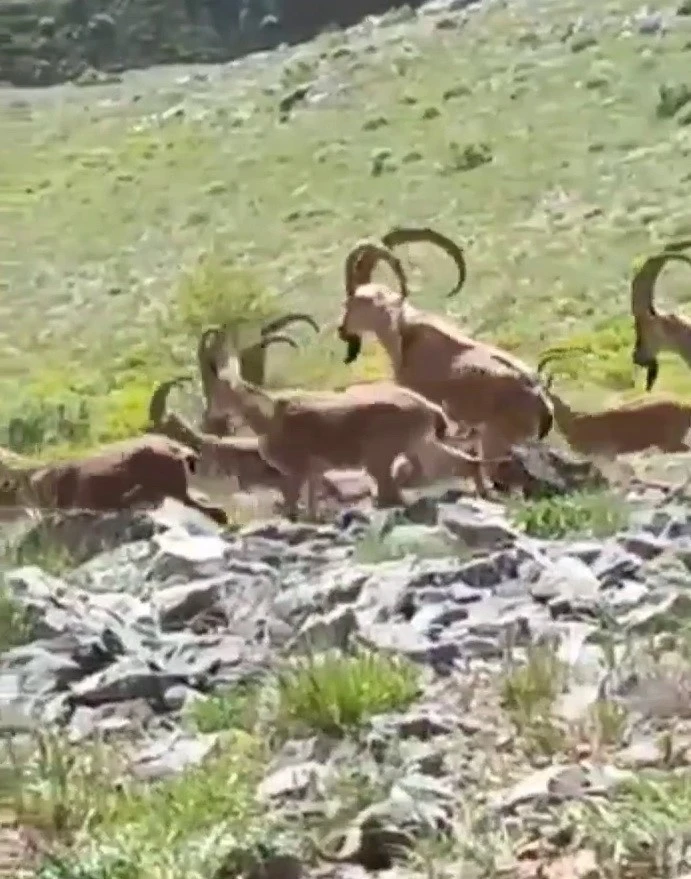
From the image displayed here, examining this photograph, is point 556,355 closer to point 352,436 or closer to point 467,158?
point 352,436

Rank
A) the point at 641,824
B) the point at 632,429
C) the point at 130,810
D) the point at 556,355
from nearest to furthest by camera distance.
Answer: the point at 641,824 < the point at 130,810 < the point at 632,429 < the point at 556,355

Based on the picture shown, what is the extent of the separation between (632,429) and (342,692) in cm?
412

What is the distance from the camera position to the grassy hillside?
1731cm

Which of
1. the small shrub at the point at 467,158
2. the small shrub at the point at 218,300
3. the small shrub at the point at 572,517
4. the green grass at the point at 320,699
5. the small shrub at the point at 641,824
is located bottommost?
the small shrub at the point at 218,300

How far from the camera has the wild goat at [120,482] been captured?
336 inches

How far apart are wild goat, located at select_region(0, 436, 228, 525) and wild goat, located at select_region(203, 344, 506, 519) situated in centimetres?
32

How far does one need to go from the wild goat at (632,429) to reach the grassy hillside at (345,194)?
6.48 ft

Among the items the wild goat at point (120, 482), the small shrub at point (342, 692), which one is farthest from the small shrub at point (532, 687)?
the wild goat at point (120, 482)

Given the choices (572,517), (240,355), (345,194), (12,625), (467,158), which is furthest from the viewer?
(467,158)

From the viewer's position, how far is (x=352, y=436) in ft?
27.9

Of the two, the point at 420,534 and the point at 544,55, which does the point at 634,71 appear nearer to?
the point at 544,55

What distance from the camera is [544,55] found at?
32.6 m

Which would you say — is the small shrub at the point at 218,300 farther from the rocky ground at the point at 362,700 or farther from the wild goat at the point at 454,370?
the rocky ground at the point at 362,700

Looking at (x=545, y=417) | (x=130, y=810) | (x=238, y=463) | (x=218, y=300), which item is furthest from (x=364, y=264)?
Result: (x=218, y=300)
